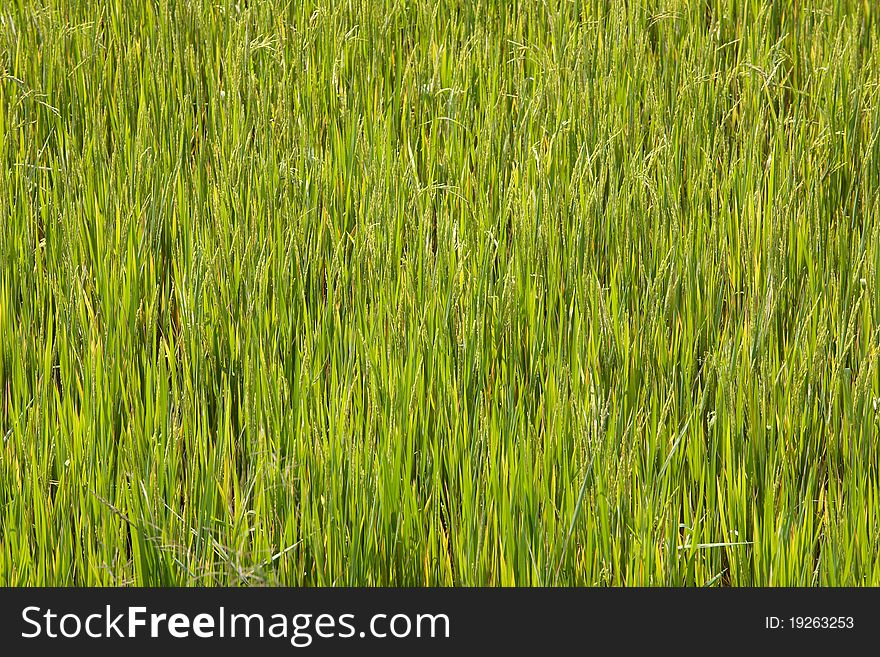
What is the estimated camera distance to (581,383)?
1.61 meters

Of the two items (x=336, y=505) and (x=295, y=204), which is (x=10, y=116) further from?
(x=336, y=505)

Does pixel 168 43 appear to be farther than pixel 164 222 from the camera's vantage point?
Yes

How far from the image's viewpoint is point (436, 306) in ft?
5.60

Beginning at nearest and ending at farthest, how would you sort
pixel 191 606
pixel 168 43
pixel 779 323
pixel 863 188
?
pixel 191 606 → pixel 779 323 → pixel 863 188 → pixel 168 43

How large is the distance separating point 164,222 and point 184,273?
24 centimetres

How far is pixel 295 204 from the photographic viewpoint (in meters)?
2.05

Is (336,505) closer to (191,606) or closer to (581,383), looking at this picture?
(191,606)

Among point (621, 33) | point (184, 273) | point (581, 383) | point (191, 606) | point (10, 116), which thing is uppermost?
point (621, 33)

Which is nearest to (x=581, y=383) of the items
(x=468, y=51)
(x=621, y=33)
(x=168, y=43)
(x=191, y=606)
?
(x=191, y=606)

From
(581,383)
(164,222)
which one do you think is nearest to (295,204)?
(164,222)

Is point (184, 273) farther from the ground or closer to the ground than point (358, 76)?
closer to the ground

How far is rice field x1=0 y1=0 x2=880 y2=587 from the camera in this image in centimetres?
137

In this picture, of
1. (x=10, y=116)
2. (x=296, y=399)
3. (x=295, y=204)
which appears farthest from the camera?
(x=10, y=116)

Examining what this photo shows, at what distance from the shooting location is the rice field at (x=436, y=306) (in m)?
1.37
